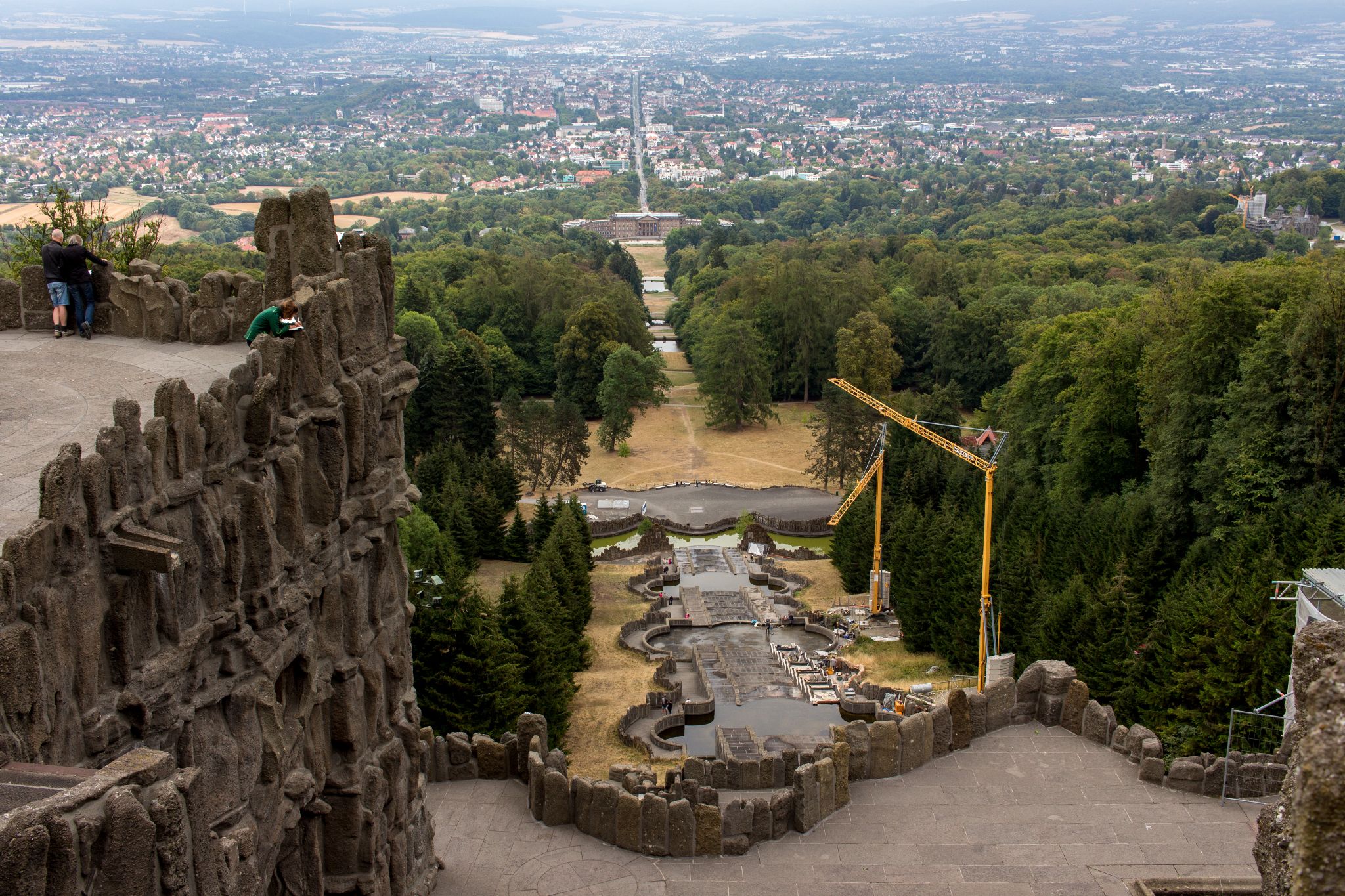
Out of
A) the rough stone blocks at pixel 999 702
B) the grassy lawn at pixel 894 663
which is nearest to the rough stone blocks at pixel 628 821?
the rough stone blocks at pixel 999 702

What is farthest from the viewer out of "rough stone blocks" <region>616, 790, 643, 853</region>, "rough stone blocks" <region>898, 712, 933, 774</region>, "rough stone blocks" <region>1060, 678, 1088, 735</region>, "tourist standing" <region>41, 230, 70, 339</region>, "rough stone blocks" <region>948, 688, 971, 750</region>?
"rough stone blocks" <region>1060, 678, 1088, 735</region>

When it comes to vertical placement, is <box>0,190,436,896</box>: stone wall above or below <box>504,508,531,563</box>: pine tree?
above

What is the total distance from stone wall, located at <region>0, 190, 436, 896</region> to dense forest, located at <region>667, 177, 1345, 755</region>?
20.6 meters

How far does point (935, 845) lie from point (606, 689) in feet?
73.2

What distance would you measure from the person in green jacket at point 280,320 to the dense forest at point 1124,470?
2342 cm

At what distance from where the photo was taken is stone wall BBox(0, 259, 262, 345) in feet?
65.0

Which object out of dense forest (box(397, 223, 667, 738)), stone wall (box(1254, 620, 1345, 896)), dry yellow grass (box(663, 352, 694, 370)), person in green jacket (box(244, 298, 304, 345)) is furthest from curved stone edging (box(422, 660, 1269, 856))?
dry yellow grass (box(663, 352, 694, 370))

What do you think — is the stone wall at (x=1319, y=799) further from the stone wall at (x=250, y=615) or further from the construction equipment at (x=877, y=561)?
the construction equipment at (x=877, y=561)

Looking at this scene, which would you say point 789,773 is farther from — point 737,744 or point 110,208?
point 110,208

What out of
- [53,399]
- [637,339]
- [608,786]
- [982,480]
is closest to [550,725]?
[608,786]

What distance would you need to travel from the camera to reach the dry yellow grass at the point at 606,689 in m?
37.8

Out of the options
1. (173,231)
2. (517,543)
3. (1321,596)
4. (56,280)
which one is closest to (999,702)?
(1321,596)

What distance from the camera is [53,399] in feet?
55.9

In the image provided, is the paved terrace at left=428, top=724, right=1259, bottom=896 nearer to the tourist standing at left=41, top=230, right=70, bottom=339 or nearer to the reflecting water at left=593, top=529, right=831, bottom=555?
the tourist standing at left=41, top=230, right=70, bottom=339
